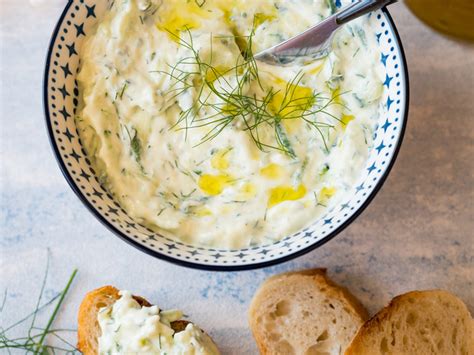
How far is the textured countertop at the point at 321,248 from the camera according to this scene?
257 cm

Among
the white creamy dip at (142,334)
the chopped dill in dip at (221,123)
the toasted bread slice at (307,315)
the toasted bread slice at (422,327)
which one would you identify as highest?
the chopped dill in dip at (221,123)

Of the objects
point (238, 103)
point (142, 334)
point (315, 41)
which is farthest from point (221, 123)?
point (142, 334)

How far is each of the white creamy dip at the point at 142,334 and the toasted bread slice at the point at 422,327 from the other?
A: 635 millimetres

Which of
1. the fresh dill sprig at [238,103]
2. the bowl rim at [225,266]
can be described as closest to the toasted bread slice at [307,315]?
the bowl rim at [225,266]

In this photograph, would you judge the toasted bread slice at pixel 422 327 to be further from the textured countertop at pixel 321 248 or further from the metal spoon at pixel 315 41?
the metal spoon at pixel 315 41

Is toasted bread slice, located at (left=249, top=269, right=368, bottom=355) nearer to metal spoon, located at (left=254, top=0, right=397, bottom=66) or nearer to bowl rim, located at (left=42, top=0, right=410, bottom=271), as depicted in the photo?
bowl rim, located at (left=42, top=0, right=410, bottom=271)

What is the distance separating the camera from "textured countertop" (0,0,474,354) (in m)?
2.57

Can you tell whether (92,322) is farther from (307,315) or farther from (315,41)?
(315,41)

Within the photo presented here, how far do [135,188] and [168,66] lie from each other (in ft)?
1.47

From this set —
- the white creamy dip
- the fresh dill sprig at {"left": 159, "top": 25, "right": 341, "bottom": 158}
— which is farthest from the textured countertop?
the fresh dill sprig at {"left": 159, "top": 25, "right": 341, "bottom": 158}

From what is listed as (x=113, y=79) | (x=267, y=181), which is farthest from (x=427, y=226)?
(x=113, y=79)

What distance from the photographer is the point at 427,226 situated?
2.58 m

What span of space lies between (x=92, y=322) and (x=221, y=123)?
3.01 feet

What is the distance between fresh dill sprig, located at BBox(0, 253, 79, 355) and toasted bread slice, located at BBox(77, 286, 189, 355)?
4.4 inches
